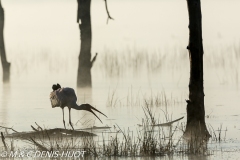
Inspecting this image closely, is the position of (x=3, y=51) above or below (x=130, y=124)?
above

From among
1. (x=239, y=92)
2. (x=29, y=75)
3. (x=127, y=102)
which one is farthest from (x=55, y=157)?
(x=29, y=75)

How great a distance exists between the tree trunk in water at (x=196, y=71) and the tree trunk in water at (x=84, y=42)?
10.8m

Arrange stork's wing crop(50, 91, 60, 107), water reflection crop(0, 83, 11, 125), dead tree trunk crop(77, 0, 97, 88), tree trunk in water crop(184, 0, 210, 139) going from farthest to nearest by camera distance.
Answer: dead tree trunk crop(77, 0, 97, 88)
water reflection crop(0, 83, 11, 125)
stork's wing crop(50, 91, 60, 107)
tree trunk in water crop(184, 0, 210, 139)

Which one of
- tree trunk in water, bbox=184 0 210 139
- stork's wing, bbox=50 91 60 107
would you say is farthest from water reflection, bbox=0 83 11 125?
tree trunk in water, bbox=184 0 210 139

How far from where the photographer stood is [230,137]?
38.9ft

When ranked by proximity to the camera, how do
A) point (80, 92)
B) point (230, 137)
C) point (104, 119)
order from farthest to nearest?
1. point (80, 92)
2. point (104, 119)
3. point (230, 137)

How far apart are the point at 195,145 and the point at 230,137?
61.5 inches

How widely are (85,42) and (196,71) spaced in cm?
1108

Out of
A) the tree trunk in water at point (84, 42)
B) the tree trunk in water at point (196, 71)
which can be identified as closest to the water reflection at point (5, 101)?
the tree trunk in water at point (84, 42)

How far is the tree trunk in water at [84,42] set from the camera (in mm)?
22406

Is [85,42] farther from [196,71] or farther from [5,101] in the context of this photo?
[196,71]

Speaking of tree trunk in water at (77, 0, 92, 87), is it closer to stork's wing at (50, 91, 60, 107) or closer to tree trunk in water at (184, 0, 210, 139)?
stork's wing at (50, 91, 60, 107)

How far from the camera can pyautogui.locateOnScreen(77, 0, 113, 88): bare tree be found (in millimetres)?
22406

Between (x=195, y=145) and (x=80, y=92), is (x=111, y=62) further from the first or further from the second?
(x=195, y=145)
